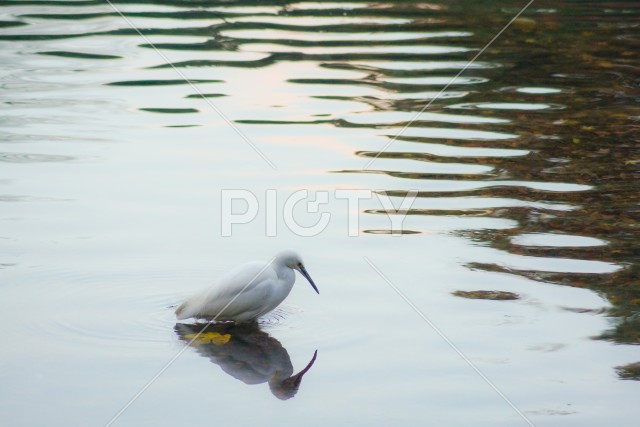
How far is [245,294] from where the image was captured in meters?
5.93

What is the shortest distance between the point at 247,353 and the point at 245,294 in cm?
36

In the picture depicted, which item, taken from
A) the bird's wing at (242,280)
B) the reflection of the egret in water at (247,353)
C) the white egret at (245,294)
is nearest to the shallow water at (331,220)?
the reflection of the egret in water at (247,353)

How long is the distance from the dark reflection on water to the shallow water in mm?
41

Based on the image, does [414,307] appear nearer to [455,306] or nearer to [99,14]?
[455,306]

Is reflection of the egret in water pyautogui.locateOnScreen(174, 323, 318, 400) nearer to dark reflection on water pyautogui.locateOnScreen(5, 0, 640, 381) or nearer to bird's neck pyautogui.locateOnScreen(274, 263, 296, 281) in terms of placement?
dark reflection on water pyautogui.locateOnScreen(5, 0, 640, 381)

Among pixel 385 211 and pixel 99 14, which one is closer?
pixel 385 211

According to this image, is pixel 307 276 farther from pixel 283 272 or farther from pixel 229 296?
pixel 229 296

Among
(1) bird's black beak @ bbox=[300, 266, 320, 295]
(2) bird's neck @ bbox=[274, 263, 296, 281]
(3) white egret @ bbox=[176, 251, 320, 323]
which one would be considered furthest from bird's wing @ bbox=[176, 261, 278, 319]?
(1) bird's black beak @ bbox=[300, 266, 320, 295]

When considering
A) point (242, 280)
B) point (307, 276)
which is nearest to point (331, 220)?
point (307, 276)

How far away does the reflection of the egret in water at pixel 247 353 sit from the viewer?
5.46 metres

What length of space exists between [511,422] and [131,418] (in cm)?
187

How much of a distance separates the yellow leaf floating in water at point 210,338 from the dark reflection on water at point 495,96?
65 mm

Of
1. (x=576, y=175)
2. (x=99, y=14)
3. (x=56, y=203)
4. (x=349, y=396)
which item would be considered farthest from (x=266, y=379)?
(x=99, y=14)

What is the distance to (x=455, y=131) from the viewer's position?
1012 cm
